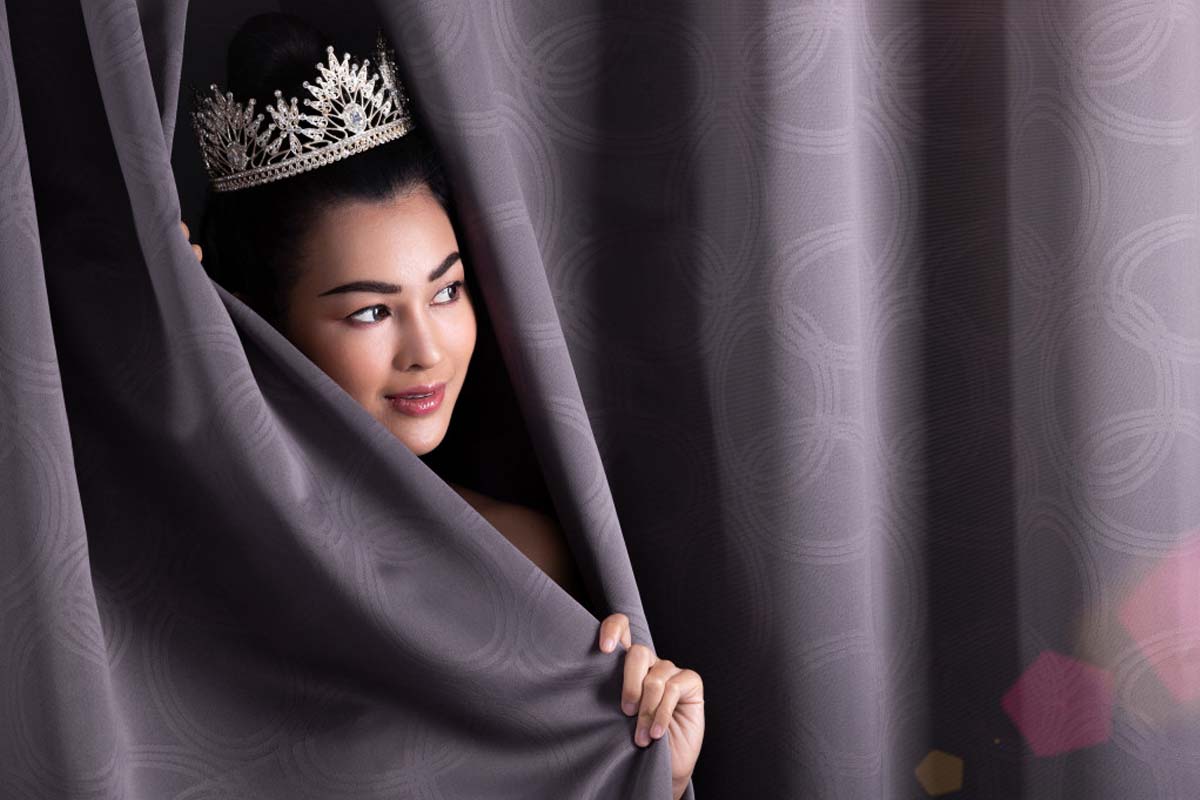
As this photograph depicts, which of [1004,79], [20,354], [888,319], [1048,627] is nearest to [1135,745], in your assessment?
[1048,627]

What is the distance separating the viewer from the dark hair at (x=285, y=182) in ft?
3.38

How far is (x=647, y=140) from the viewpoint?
45.6 inches

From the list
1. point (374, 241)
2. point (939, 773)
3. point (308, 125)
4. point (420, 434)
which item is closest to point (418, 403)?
point (420, 434)

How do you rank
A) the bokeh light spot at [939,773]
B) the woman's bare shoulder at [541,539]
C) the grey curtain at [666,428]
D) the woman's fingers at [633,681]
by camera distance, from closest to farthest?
the grey curtain at [666,428], the woman's fingers at [633,681], the woman's bare shoulder at [541,539], the bokeh light spot at [939,773]

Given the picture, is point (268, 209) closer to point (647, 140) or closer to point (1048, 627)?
point (647, 140)

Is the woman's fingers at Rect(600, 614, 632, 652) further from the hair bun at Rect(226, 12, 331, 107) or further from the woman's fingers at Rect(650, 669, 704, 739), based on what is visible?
the hair bun at Rect(226, 12, 331, 107)

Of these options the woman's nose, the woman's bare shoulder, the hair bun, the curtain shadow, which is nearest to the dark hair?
the hair bun

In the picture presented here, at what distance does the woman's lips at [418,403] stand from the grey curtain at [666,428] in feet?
0.26

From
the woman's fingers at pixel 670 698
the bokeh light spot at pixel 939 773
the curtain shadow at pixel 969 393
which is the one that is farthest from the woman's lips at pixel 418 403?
the bokeh light spot at pixel 939 773

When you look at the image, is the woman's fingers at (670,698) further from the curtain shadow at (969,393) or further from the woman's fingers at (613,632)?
the curtain shadow at (969,393)

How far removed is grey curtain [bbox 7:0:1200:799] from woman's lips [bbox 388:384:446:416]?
8cm

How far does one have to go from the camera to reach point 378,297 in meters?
1.05

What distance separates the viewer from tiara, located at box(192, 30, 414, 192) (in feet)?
3.37

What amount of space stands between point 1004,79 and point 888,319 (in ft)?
0.84
